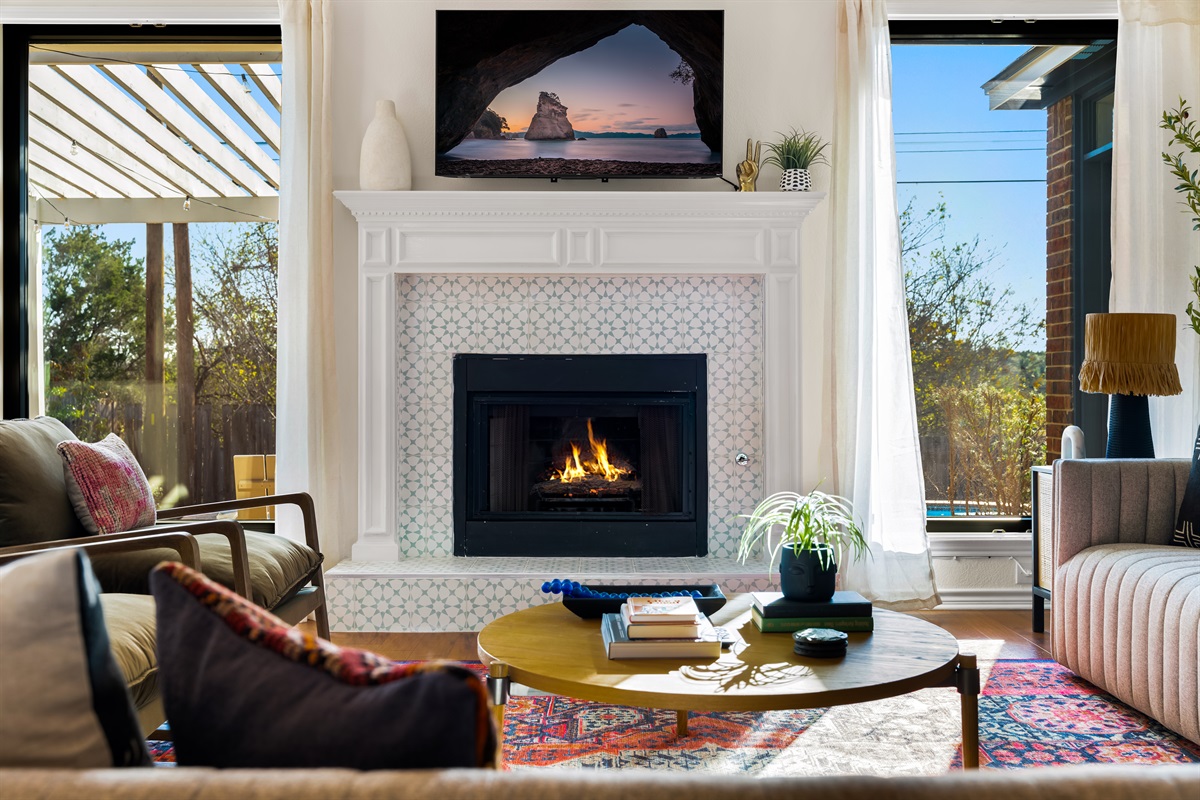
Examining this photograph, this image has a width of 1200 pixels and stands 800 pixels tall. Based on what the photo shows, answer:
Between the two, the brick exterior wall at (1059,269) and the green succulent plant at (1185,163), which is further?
the brick exterior wall at (1059,269)

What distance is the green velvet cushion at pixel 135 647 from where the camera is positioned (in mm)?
1799

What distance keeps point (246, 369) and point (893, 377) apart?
2826 millimetres

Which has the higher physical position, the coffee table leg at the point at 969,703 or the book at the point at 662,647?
the book at the point at 662,647

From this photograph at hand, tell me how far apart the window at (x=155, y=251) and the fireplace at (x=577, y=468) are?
100 centimetres

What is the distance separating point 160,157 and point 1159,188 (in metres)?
4.32

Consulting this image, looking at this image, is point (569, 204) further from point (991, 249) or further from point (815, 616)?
point (815, 616)

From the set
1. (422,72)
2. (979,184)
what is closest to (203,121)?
(422,72)

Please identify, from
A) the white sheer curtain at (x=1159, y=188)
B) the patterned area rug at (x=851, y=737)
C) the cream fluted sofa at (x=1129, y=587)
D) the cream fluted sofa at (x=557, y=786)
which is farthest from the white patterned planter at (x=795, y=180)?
the cream fluted sofa at (x=557, y=786)

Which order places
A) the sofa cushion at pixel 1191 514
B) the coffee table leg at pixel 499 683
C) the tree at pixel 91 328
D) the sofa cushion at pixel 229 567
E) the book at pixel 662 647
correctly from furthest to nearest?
the tree at pixel 91 328
the sofa cushion at pixel 1191 514
the sofa cushion at pixel 229 567
the book at pixel 662 647
the coffee table leg at pixel 499 683

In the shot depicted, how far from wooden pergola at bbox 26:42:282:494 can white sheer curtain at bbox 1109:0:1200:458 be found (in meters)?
3.66

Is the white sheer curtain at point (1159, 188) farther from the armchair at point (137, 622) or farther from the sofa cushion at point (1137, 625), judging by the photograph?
the armchair at point (137, 622)

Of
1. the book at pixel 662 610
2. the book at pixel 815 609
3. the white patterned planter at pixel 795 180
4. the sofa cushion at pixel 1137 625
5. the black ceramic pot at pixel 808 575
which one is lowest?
the sofa cushion at pixel 1137 625

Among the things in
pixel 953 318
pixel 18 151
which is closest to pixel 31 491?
pixel 18 151

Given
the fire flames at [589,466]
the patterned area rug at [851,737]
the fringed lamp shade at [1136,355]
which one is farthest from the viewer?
the fire flames at [589,466]
